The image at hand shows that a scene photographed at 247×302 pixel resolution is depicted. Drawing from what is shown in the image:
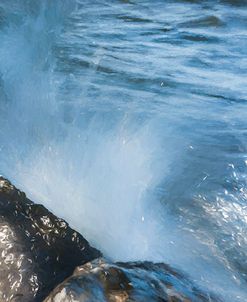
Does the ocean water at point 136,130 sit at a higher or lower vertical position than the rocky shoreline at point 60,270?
lower

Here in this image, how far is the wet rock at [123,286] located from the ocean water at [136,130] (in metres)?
0.48

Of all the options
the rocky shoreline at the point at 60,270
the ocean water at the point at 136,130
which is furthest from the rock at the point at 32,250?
the ocean water at the point at 136,130

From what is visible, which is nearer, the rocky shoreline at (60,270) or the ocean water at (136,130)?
the rocky shoreline at (60,270)

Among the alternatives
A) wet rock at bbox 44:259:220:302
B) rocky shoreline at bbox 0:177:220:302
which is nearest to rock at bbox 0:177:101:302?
rocky shoreline at bbox 0:177:220:302

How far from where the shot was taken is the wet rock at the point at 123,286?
2518mm

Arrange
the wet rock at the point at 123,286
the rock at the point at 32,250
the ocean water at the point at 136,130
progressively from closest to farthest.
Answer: the wet rock at the point at 123,286 → the rock at the point at 32,250 → the ocean water at the point at 136,130

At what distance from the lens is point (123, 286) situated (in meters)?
2.64

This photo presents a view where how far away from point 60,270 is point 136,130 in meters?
2.87

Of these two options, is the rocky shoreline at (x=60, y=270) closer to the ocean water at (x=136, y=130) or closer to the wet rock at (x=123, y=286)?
the wet rock at (x=123, y=286)

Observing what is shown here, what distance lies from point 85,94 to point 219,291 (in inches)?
148

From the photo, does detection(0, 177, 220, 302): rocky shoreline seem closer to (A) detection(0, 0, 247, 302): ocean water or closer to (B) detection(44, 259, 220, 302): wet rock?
(B) detection(44, 259, 220, 302): wet rock

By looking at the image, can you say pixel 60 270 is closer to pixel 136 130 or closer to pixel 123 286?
pixel 123 286

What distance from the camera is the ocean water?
3.96m

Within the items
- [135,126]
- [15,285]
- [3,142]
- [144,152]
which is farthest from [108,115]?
[15,285]
